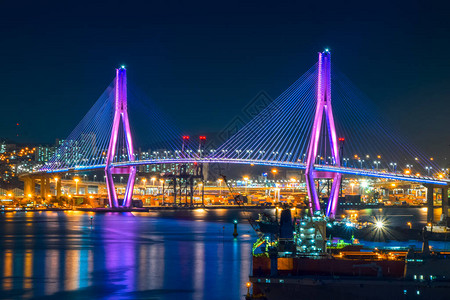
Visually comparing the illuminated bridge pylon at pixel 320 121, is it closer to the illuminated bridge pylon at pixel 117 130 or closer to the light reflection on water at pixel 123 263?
the light reflection on water at pixel 123 263

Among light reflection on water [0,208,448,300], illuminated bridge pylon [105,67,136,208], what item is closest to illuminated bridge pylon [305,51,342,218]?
light reflection on water [0,208,448,300]

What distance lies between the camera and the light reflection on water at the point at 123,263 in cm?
1881

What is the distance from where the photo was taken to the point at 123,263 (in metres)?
24.4

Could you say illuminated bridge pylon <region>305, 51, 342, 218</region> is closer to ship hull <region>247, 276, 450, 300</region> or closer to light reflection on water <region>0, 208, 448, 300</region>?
light reflection on water <region>0, 208, 448, 300</region>

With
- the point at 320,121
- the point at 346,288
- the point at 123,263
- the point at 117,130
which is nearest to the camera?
the point at 346,288

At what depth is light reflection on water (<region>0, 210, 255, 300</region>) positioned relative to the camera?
Answer: 18.8 metres

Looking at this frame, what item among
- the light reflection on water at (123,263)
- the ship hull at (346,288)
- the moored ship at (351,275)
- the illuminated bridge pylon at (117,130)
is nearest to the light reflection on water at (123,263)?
the light reflection on water at (123,263)

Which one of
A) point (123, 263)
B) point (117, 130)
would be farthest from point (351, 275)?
point (117, 130)

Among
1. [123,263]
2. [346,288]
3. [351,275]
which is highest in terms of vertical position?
[351,275]

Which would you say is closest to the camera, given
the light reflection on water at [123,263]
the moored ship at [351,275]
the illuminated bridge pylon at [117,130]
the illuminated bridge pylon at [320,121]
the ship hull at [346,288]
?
the ship hull at [346,288]

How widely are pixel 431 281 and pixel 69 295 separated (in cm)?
937

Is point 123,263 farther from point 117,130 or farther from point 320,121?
point 117,130

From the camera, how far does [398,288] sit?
13898 mm

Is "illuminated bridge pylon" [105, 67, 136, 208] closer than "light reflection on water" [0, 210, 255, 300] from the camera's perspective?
No
